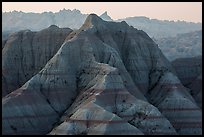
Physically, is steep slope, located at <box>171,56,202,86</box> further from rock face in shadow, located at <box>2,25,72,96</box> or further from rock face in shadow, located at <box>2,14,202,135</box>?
rock face in shadow, located at <box>2,25,72,96</box>

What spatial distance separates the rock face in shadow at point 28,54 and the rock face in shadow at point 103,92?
14.8 feet

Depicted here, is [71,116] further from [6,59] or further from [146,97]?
[6,59]

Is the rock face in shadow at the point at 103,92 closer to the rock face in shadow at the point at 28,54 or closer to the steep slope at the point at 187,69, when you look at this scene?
the rock face in shadow at the point at 28,54

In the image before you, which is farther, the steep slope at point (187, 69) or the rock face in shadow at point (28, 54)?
the steep slope at point (187, 69)

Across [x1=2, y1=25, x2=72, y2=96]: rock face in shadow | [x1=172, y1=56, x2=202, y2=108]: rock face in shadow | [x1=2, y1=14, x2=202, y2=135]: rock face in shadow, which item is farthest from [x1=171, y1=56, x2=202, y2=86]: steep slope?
[x1=2, y1=25, x2=72, y2=96]: rock face in shadow

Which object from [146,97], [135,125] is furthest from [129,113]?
[146,97]

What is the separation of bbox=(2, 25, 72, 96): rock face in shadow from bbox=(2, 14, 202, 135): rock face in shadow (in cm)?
453

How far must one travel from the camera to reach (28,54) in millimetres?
123125

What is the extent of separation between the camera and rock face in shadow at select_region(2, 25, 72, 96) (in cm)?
12131

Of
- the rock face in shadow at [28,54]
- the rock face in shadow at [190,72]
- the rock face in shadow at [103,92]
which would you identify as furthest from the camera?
the rock face in shadow at [190,72]

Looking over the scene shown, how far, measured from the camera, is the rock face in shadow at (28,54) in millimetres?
121312

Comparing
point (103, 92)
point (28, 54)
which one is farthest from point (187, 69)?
point (103, 92)

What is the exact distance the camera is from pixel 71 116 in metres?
95.6

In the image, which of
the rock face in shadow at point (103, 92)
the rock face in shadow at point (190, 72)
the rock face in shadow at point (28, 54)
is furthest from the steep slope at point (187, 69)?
the rock face in shadow at point (28, 54)
